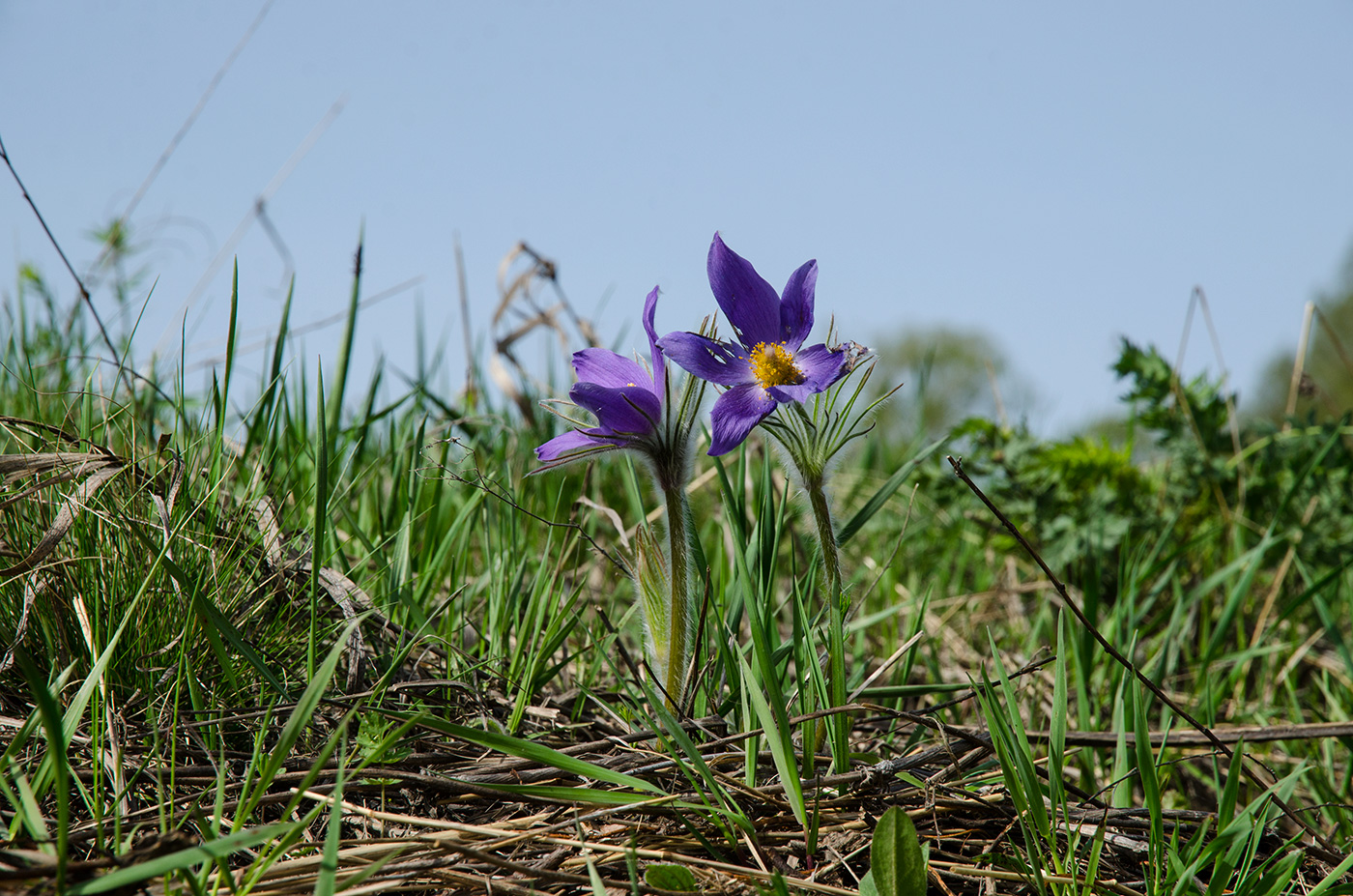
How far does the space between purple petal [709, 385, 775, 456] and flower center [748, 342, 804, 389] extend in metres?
0.02

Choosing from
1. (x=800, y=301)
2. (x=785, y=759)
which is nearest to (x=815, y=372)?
(x=800, y=301)

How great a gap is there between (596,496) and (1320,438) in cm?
238

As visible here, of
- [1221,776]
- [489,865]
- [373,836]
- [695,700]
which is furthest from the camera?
[1221,776]

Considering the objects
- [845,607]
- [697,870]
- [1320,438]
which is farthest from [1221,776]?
[697,870]

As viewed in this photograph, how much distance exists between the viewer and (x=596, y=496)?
2859 mm

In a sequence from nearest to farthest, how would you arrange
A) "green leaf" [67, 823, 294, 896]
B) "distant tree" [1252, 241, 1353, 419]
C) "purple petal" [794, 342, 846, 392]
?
1. "green leaf" [67, 823, 294, 896]
2. "purple petal" [794, 342, 846, 392]
3. "distant tree" [1252, 241, 1353, 419]

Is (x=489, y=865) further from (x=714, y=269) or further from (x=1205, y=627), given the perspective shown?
(x=1205, y=627)

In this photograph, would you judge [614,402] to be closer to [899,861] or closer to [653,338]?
Answer: [653,338]

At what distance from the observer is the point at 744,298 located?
1387mm

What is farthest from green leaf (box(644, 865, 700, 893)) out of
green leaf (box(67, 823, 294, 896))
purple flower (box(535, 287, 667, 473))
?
purple flower (box(535, 287, 667, 473))

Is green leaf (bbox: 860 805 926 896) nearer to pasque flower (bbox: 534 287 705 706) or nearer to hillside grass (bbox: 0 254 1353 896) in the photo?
hillside grass (bbox: 0 254 1353 896)

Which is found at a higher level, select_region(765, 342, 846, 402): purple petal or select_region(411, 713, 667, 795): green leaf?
select_region(765, 342, 846, 402): purple petal

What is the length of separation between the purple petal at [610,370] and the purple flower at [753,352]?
0.16 meters

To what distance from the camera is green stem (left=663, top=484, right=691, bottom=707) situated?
4.71 feet
